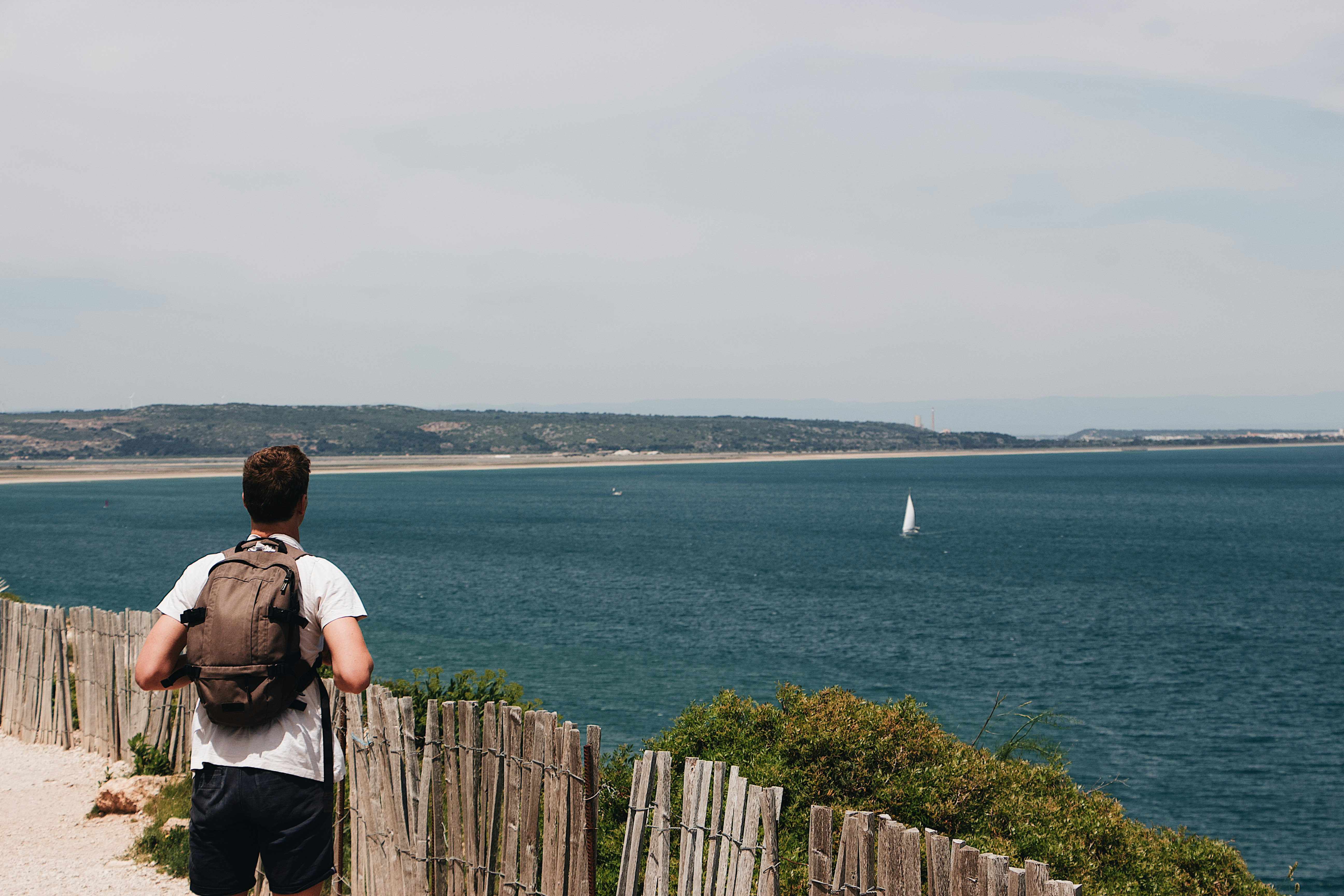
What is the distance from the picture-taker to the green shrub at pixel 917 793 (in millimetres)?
7258

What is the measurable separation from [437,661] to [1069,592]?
33775 mm

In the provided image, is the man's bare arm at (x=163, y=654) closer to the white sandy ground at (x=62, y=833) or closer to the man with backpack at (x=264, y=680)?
the man with backpack at (x=264, y=680)

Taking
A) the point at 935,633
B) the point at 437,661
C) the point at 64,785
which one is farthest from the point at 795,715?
the point at 935,633

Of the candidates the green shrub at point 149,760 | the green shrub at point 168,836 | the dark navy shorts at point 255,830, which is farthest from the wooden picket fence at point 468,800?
the green shrub at point 149,760

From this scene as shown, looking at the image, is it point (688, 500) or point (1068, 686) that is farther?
point (688, 500)

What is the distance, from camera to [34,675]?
1124 centimetres

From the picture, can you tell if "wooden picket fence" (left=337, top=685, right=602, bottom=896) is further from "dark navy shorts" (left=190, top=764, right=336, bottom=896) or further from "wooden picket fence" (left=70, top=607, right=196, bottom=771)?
"wooden picket fence" (left=70, top=607, right=196, bottom=771)

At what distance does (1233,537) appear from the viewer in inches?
3004

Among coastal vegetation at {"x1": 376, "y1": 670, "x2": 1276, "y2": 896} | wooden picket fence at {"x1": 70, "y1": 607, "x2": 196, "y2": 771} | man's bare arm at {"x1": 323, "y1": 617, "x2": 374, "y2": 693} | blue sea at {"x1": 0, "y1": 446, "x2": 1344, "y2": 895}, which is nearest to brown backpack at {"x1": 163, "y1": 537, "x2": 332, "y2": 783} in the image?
man's bare arm at {"x1": 323, "y1": 617, "x2": 374, "y2": 693}

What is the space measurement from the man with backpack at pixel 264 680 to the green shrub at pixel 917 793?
11.2 feet

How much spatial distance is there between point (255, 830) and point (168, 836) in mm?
5149

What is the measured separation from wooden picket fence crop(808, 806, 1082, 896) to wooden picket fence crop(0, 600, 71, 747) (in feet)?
31.5

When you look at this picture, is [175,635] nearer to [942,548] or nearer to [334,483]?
[942,548]

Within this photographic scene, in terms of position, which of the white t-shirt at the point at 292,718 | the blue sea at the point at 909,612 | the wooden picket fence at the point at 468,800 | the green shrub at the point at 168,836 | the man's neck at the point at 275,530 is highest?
the man's neck at the point at 275,530
